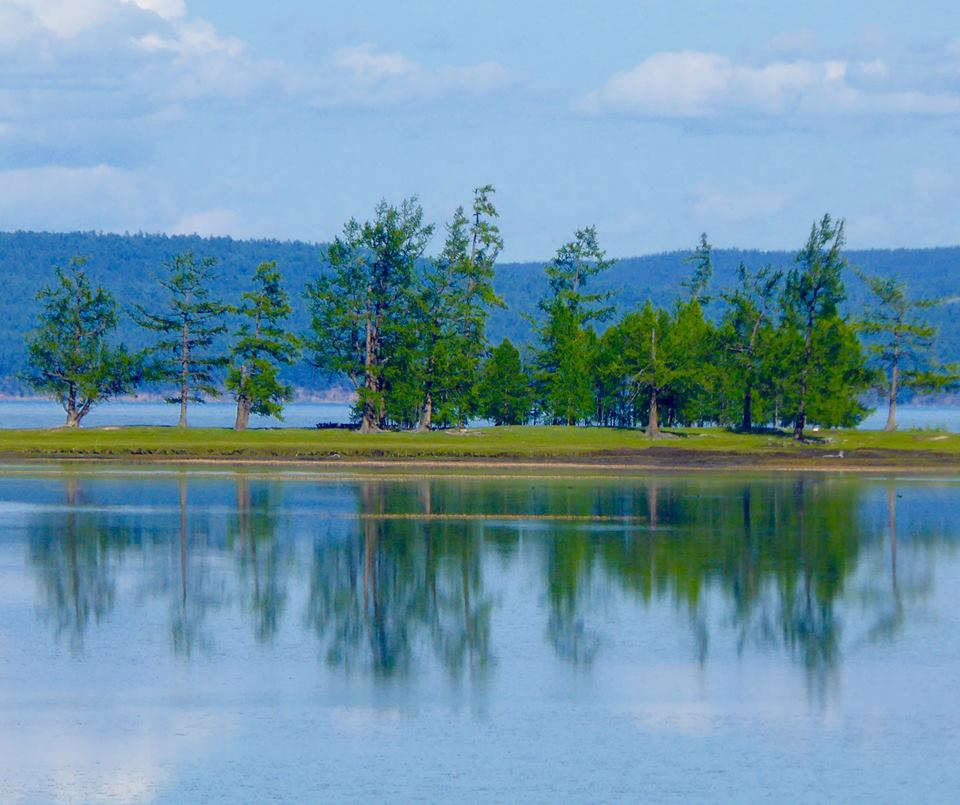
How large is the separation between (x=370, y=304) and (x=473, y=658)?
2583 inches

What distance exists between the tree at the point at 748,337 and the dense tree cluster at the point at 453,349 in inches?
4.8

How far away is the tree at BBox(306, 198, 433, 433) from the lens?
87.9 metres

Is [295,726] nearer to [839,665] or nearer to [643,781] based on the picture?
[643,781]

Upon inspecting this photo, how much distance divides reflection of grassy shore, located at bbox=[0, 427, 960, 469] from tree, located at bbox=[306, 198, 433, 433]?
5.54 metres

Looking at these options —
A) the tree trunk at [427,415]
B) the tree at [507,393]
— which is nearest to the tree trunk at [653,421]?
the tree at [507,393]

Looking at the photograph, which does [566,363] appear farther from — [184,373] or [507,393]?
[184,373]

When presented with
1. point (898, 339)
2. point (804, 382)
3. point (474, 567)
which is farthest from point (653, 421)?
point (474, 567)

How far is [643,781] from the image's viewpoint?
17.6 m

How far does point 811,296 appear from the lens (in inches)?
3492

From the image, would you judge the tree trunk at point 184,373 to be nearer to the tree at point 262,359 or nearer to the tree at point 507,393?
the tree at point 262,359

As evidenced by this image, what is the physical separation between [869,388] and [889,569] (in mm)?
54008

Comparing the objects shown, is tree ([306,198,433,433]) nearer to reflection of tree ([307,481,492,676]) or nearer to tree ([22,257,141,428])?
tree ([22,257,141,428])

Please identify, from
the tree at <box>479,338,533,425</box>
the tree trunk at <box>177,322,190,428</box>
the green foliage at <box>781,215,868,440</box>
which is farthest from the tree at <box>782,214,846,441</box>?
the tree trunk at <box>177,322,190,428</box>

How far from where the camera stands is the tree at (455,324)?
8838 cm
